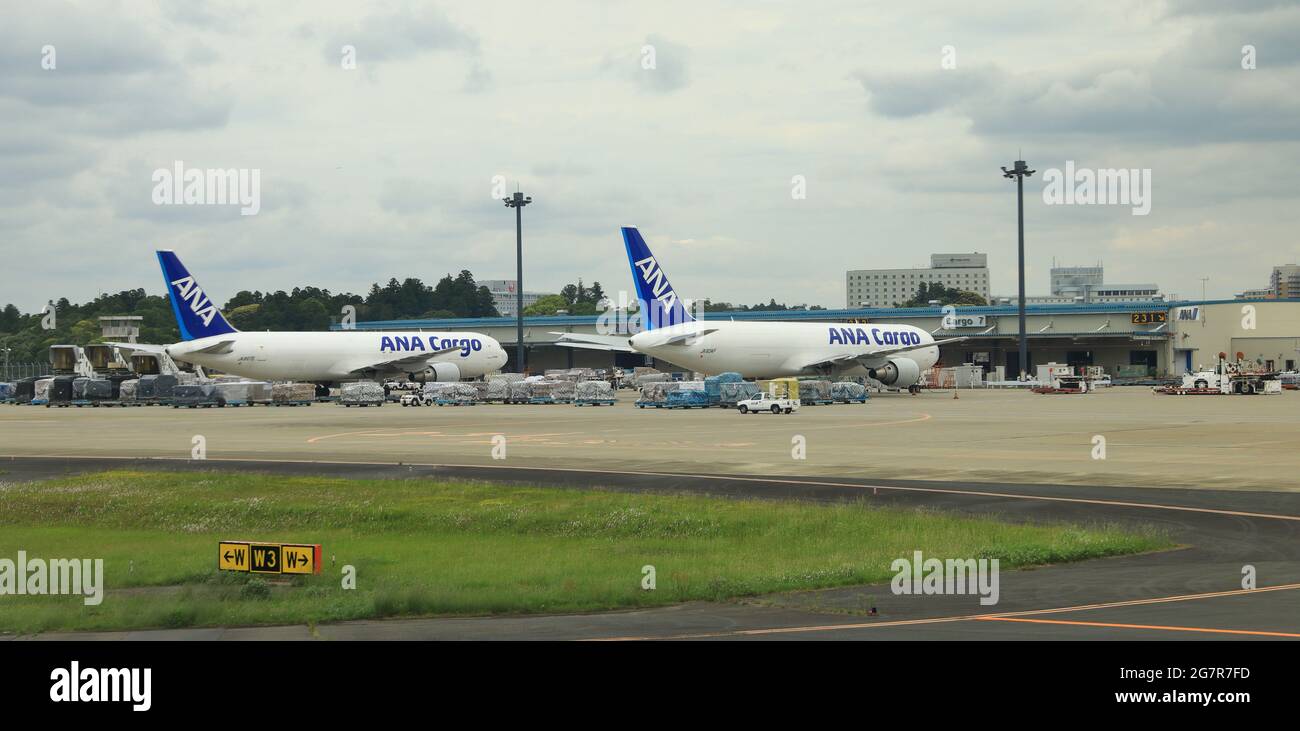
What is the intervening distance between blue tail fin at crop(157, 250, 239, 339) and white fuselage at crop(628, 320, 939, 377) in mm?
31197

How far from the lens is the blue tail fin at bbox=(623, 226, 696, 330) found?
88.4 metres

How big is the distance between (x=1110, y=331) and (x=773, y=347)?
5938 centimetres

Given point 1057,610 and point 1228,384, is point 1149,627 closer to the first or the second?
point 1057,610

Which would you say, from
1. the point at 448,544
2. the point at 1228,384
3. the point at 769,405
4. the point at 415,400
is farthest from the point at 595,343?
the point at 448,544

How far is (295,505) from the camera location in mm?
31047

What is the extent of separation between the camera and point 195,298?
93.9 metres

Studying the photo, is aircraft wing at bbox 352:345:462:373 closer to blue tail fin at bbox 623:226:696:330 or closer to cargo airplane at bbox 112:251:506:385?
cargo airplane at bbox 112:251:506:385

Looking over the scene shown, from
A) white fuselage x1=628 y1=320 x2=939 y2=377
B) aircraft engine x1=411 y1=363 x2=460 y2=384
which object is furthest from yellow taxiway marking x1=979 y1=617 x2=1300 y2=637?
aircraft engine x1=411 y1=363 x2=460 y2=384

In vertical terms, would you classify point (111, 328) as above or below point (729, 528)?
above
